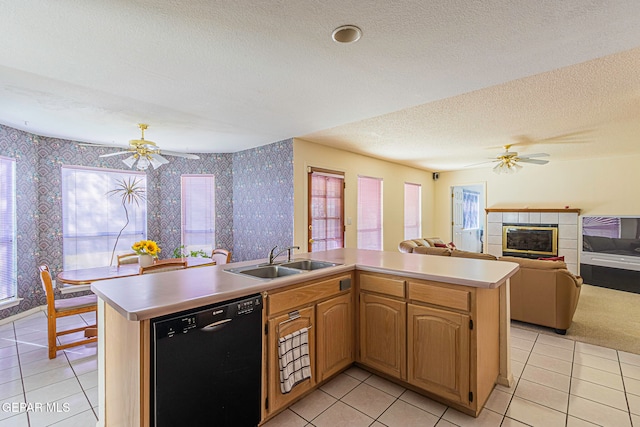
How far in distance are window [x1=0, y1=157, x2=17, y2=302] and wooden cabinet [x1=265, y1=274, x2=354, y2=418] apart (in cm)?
404

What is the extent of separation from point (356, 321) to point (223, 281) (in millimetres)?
1188

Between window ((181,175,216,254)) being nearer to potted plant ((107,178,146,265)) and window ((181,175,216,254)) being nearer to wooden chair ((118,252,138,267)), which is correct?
potted plant ((107,178,146,265))

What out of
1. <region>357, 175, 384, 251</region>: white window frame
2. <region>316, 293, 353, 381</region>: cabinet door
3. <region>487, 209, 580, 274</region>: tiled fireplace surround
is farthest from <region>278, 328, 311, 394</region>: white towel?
<region>487, 209, 580, 274</region>: tiled fireplace surround

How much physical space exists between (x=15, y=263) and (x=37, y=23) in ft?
11.9

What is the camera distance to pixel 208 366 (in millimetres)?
1542

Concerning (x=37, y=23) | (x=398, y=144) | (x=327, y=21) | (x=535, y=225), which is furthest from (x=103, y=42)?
(x=535, y=225)

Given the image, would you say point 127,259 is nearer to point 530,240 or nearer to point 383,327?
point 383,327

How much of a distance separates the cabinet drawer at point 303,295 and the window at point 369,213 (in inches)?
131

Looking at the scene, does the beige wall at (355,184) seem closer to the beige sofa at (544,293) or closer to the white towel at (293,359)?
the beige sofa at (544,293)

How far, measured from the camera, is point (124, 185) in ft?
16.1

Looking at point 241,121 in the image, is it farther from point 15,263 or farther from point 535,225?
point 535,225

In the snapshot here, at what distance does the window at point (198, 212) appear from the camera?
17.9 ft

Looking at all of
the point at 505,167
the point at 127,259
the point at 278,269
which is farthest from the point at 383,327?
the point at 505,167

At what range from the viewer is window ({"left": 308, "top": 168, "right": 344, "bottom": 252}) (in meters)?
4.63
